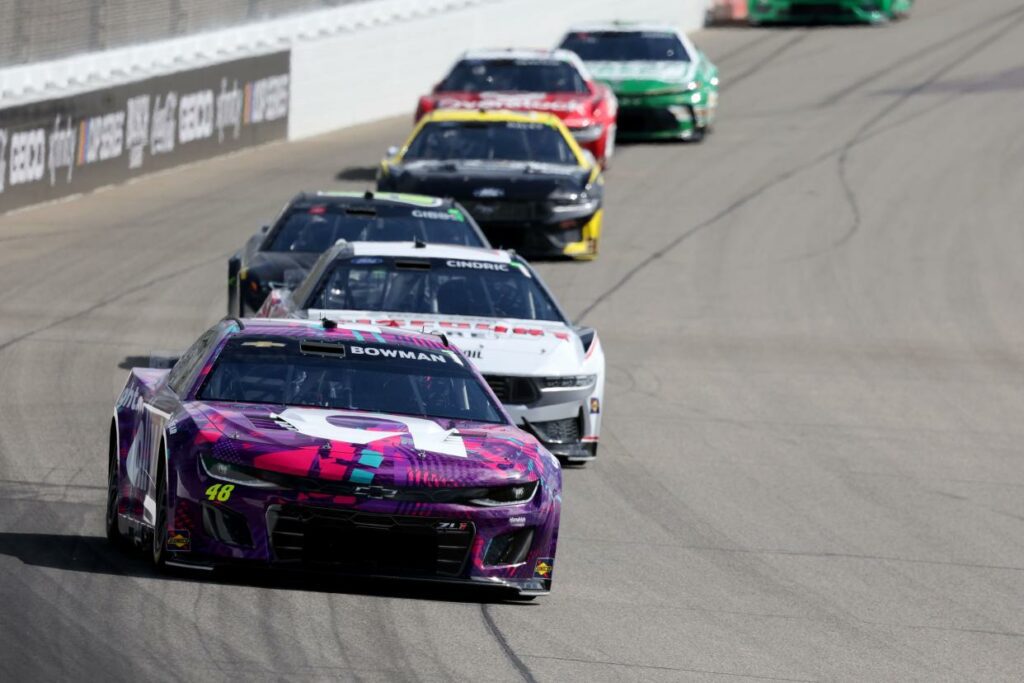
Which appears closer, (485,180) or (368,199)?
(368,199)

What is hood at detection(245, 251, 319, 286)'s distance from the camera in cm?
1515

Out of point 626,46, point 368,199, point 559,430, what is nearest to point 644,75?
point 626,46

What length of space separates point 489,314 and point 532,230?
23.7ft

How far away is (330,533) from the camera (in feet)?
27.4

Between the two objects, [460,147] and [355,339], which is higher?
[355,339]

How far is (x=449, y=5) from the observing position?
33969mm

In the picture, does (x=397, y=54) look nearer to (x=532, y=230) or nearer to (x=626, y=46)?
(x=626, y=46)

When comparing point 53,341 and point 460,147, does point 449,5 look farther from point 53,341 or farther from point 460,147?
point 53,341

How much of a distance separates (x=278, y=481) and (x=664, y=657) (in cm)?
167

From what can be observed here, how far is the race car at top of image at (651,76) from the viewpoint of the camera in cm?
2809

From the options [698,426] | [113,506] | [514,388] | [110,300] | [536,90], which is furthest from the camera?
[536,90]

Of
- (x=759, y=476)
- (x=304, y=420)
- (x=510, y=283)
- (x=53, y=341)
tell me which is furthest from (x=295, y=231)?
(x=304, y=420)

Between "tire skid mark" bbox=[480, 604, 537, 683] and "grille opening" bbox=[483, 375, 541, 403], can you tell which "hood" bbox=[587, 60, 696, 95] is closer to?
"grille opening" bbox=[483, 375, 541, 403]

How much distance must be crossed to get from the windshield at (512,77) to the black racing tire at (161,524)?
16909 mm
